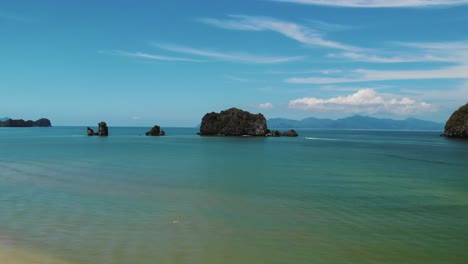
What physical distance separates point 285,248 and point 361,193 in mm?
18999

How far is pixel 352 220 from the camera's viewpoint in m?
24.5

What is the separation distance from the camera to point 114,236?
1998cm

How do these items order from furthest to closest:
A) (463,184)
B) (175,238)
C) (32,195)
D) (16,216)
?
(463,184) → (32,195) → (16,216) → (175,238)

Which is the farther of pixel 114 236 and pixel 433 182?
pixel 433 182

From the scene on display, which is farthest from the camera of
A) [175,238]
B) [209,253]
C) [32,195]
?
[32,195]

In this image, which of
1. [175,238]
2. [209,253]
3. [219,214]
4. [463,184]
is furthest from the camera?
[463,184]

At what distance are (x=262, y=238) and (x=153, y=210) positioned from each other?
9572 mm

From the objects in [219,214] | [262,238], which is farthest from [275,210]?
[262,238]

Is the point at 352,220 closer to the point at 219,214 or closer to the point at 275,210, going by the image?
the point at 275,210

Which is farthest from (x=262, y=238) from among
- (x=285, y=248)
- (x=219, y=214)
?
(x=219, y=214)

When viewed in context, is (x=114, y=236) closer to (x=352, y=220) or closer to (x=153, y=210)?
(x=153, y=210)

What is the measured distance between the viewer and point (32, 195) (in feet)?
104

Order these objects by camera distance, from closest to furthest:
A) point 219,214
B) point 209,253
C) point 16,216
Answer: point 209,253 → point 16,216 → point 219,214

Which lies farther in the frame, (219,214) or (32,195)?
(32,195)
